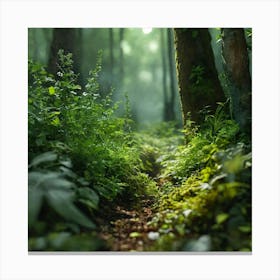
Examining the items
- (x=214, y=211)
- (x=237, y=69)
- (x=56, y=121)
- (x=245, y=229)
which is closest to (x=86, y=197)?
(x=56, y=121)

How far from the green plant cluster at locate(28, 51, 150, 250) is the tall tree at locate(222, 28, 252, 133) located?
1.26 m

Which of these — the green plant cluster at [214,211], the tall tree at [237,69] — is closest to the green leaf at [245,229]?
the green plant cluster at [214,211]

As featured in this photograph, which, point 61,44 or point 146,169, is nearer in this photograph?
point 146,169

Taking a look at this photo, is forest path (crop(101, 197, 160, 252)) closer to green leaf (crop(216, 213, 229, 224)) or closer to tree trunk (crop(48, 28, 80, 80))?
green leaf (crop(216, 213, 229, 224))

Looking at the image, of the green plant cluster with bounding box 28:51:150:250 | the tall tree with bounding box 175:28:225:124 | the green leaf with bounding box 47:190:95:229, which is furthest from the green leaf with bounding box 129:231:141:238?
the tall tree with bounding box 175:28:225:124

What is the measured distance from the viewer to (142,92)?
21.2 meters

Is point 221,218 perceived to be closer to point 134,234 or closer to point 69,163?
point 134,234

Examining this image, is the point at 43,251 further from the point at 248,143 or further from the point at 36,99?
the point at 248,143

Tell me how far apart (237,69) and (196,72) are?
0.70 metres

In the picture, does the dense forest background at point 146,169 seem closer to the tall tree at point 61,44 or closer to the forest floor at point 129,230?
the forest floor at point 129,230

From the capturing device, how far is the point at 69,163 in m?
2.92

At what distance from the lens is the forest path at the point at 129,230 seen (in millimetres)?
2822
